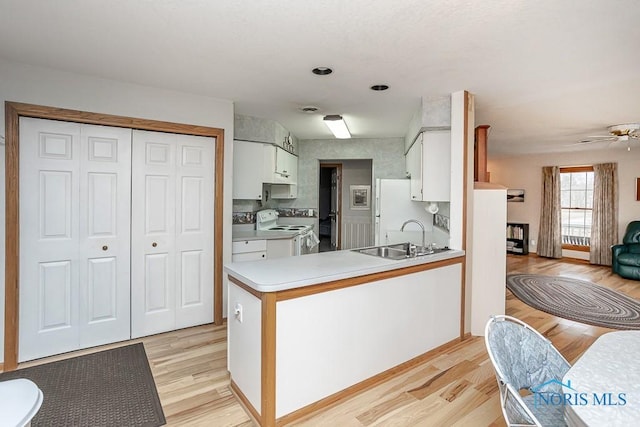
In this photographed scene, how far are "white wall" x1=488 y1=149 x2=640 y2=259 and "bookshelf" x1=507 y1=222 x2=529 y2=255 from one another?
0.41 feet

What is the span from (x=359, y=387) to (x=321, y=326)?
0.59 meters

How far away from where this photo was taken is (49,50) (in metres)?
2.37

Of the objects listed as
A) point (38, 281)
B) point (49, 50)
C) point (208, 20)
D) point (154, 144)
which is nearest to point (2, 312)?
point (38, 281)

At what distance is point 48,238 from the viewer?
9.23 feet

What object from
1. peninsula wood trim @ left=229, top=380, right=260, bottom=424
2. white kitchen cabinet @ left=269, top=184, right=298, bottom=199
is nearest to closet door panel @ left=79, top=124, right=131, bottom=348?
peninsula wood trim @ left=229, top=380, right=260, bottom=424

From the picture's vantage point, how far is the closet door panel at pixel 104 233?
2.96 metres

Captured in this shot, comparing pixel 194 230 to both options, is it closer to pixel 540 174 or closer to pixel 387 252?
pixel 387 252

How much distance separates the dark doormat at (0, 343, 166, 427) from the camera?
205 cm

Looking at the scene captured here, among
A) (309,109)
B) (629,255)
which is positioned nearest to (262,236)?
(309,109)

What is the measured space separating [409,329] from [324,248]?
5.12 meters

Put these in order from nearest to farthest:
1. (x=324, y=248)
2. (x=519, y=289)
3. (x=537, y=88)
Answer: (x=537, y=88), (x=519, y=289), (x=324, y=248)

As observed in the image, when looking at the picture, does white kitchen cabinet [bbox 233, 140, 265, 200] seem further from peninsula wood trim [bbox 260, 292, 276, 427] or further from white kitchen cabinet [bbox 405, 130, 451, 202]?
peninsula wood trim [bbox 260, 292, 276, 427]

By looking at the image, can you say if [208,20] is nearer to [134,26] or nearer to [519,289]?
[134,26]

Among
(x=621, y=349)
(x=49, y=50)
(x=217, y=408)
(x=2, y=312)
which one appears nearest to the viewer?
(x=621, y=349)
